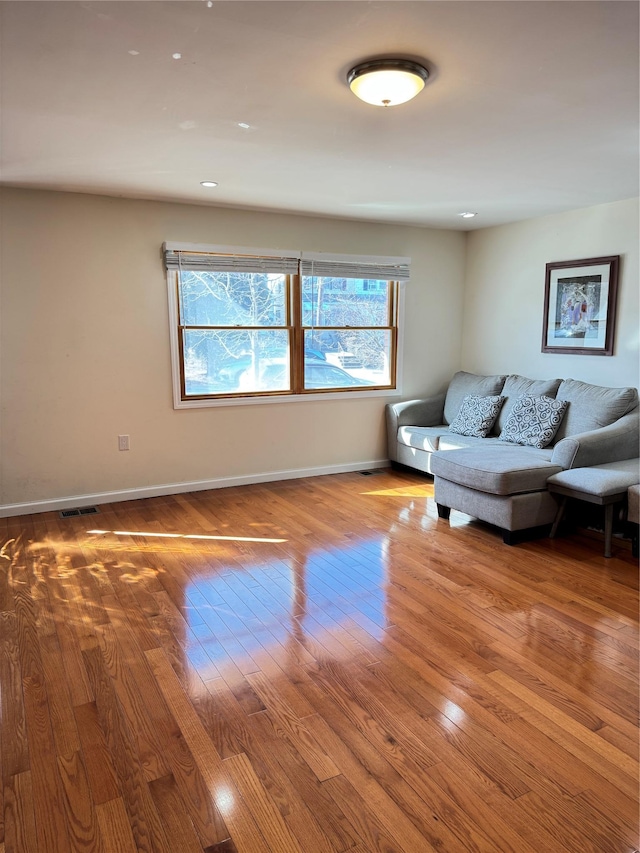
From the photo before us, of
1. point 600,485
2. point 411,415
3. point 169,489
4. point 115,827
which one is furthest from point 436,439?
point 115,827

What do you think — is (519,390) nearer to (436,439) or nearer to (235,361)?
(436,439)

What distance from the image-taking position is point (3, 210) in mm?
3947

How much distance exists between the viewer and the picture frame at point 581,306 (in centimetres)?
450

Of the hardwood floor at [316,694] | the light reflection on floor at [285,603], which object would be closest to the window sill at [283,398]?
the hardwood floor at [316,694]

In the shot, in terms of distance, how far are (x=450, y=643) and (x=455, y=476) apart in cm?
164

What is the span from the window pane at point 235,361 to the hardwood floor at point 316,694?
1.52m

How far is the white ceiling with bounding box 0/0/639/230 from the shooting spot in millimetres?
1812

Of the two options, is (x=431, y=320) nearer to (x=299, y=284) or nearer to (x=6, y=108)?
(x=299, y=284)

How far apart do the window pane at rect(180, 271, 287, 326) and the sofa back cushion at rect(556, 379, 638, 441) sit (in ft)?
8.12

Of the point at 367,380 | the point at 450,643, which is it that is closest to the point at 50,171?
the point at 367,380

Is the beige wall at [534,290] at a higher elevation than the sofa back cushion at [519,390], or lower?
higher

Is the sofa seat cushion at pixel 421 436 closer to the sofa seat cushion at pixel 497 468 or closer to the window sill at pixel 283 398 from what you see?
the window sill at pixel 283 398

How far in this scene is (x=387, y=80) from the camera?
2143mm

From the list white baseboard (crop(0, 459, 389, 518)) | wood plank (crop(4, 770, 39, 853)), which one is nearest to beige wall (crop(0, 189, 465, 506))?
white baseboard (crop(0, 459, 389, 518))
